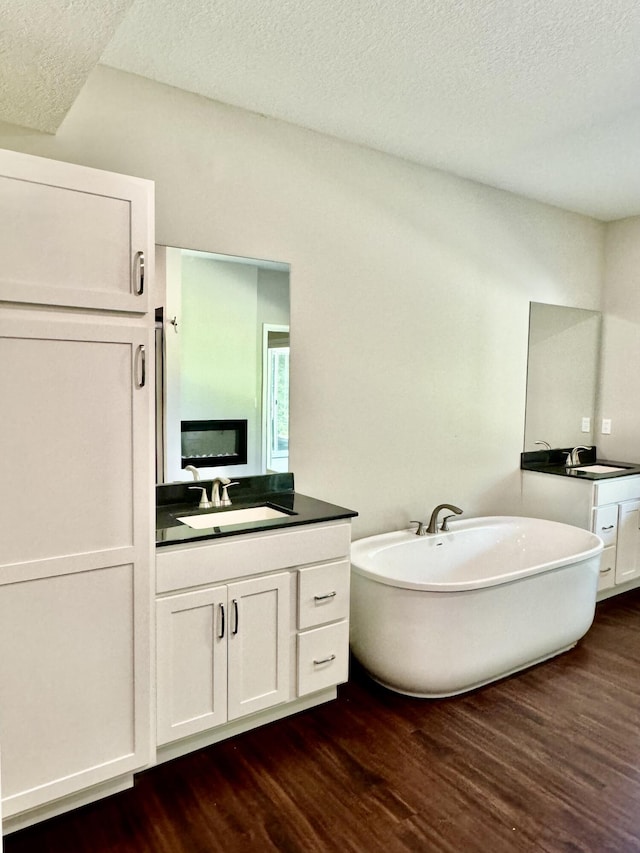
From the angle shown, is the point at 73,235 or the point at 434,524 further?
the point at 434,524

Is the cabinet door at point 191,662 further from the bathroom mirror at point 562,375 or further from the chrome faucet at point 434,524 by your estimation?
the bathroom mirror at point 562,375

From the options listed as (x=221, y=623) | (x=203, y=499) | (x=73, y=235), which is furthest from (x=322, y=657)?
(x=73, y=235)

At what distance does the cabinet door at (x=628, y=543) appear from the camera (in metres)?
3.88

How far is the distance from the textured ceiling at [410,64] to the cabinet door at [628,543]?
219 cm

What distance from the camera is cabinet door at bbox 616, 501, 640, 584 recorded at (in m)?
3.88

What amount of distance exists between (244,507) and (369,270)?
1425mm

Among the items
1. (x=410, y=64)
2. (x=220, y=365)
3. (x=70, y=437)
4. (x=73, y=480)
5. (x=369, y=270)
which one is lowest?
(x=73, y=480)

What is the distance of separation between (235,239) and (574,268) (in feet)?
8.83

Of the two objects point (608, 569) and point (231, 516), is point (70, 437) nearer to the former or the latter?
point (231, 516)

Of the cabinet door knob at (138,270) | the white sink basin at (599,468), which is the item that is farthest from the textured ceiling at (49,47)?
the white sink basin at (599,468)

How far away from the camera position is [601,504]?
3.71m

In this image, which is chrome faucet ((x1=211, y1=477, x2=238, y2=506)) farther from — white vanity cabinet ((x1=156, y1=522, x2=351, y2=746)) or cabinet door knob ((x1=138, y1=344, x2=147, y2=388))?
cabinet door knob ((x1=138, y1=344, x2=147, y2=388))

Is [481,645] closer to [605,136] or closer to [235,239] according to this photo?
[235,239]

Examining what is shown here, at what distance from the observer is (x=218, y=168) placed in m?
2.60
